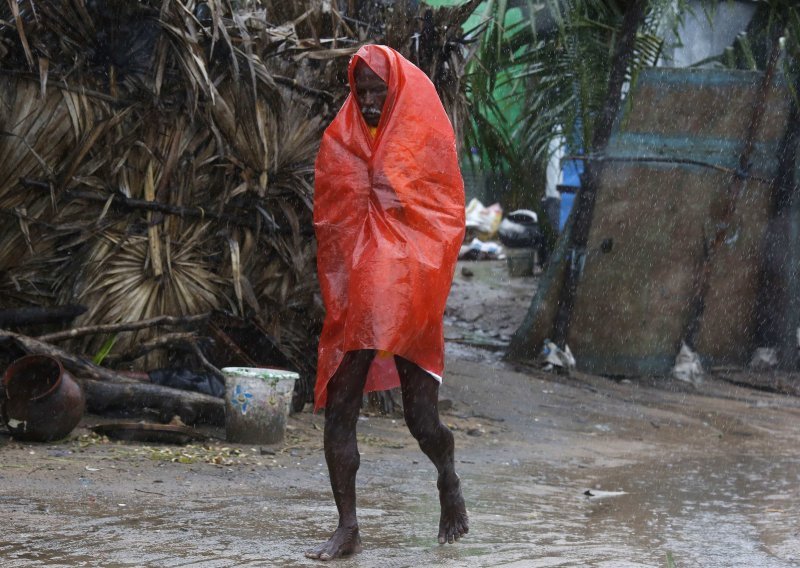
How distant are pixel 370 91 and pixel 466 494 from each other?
2.38 metres

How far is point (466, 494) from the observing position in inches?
224

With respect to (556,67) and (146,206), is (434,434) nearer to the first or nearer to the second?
(146,206)

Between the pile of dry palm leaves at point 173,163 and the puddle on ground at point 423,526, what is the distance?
67.5 inches

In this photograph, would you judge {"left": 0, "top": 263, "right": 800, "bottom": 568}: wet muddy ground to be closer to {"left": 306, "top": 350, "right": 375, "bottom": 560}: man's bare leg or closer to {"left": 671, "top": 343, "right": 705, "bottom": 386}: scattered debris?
{"left": 306, "top": 350, "right": 375, "bottom": 560}: man's bare leg

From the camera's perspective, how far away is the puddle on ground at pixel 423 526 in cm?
399

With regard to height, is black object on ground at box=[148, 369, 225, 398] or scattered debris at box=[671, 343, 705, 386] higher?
black object on ground at box=[148, 369, 225, 398]

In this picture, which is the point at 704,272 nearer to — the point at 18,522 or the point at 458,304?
the point at 458,304

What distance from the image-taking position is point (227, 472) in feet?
18.8

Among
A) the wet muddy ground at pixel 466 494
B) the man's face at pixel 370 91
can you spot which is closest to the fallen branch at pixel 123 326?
the wet muddy ground at pixel 466 494

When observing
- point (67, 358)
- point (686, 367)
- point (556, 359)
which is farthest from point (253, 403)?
point (686, 367)

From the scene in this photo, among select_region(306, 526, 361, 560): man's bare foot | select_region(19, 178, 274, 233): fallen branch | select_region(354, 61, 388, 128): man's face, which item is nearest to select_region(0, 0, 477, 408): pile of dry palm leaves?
select_region(19, 178, 274, 233): fallen branch

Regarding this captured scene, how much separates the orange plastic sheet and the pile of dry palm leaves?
2579 mm

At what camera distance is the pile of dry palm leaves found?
258 inches

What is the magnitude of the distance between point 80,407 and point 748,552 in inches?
134
